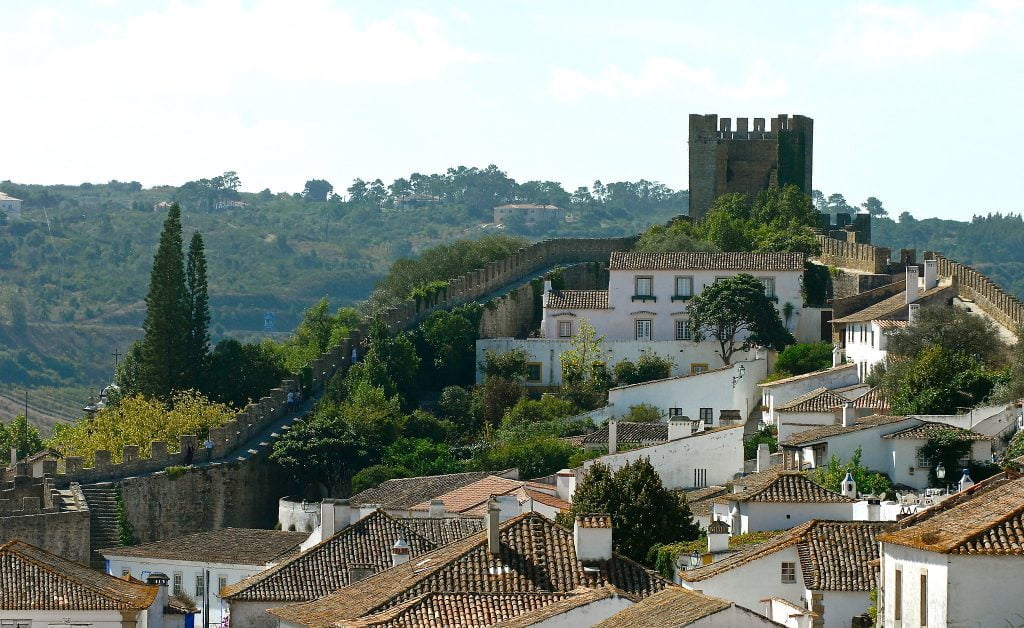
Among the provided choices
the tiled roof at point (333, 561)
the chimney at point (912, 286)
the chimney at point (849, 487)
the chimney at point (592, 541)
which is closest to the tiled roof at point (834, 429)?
the chimney at point (849, 487)

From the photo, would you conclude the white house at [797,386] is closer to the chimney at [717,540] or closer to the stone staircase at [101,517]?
the stone staircase at [101,517]

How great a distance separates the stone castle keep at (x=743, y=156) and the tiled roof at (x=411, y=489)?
36.0 m

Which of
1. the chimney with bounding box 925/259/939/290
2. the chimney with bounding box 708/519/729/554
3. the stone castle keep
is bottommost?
the chimney with bounding box 708/519/729/554

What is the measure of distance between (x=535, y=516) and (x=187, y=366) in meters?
43.6

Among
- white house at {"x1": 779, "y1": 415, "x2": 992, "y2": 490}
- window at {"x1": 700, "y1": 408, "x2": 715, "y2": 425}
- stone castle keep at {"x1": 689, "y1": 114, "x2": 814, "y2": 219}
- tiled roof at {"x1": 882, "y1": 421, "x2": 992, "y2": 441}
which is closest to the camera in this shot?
white house at {"x1": 779, "y1": 415, "x2": 992, "y2": 490}

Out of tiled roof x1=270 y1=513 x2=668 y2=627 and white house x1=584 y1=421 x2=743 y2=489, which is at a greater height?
tiled roof x1=270 y1=513 x2=668 y2=627

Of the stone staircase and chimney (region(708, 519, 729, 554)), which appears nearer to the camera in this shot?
chimney (region(708, 519, 729, 554))

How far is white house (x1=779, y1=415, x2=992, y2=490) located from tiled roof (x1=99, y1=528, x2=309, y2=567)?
12104mm

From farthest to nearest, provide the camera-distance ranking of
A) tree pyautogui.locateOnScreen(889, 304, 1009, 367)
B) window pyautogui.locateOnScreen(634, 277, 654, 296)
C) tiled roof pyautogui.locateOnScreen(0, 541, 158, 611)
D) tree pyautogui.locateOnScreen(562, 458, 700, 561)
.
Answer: window pyautogui.locateOnScreen(634, 277, 654, 296) < tree pyautogui.locateOnScreen(889, 304, 1009, 367) < tree pyautogui.locateOnScreen(562, 458, 700, 561) < tiled roof pyautogui.locateOnScreen(0, 541, 158, 611)

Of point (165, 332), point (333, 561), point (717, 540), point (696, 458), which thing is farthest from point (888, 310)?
point (333, 561)

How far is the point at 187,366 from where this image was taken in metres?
81.4

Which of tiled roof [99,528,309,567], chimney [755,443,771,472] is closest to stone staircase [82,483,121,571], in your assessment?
tiled roof [99,528,309,567]

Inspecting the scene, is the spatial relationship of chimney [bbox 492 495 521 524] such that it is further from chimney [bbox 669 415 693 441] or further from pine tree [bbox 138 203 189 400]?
pine tree [bbox 138 203 189 400]

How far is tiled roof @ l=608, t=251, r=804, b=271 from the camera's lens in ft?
270
